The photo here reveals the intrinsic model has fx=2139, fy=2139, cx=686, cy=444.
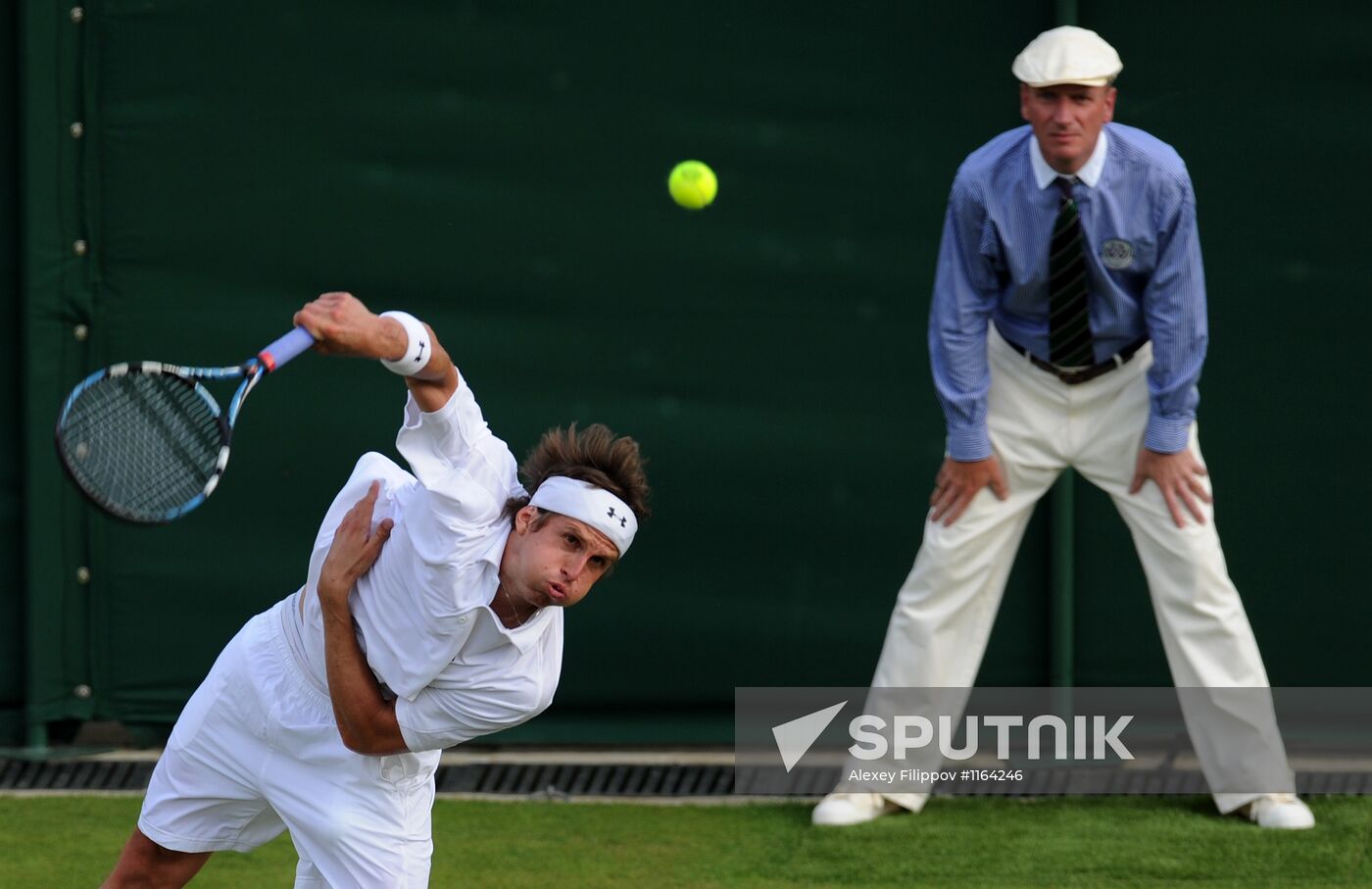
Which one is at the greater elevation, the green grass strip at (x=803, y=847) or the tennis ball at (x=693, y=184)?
the tennis ball at (x=693, y=184)

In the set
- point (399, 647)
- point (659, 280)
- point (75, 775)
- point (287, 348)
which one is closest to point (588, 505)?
point (399, 647)

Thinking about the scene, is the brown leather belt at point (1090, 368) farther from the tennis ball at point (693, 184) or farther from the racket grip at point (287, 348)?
the racket grip at point (287, 348)

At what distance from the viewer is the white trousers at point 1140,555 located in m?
5.12

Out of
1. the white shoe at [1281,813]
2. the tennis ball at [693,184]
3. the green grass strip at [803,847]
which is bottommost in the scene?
the green grass strip at [803,847]

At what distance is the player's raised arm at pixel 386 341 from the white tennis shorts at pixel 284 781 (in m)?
0.74

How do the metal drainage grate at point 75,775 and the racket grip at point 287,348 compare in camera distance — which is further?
the metal drainage grate at point 75,775

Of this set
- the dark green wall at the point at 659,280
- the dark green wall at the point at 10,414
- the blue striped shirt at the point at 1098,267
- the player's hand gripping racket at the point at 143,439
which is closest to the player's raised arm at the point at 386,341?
the player's hand gripping racket at the point at 143,439

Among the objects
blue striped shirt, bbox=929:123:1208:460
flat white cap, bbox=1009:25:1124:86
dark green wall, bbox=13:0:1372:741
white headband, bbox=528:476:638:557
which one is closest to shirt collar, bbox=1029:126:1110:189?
blue striped shirt, bbox=929:123:1208:460

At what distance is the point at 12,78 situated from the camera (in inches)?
228

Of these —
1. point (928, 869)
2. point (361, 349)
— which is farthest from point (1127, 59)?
point (361, 349)

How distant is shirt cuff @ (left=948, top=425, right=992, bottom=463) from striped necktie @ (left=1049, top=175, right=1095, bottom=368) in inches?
9.8

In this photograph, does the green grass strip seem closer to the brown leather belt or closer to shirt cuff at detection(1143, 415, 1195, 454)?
shirt cuff at detection(1143, 415, 1195, 454)

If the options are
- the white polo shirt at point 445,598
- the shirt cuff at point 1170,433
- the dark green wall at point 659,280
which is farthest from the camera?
the dark green wall at point 659,280

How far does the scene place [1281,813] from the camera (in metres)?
5.11
